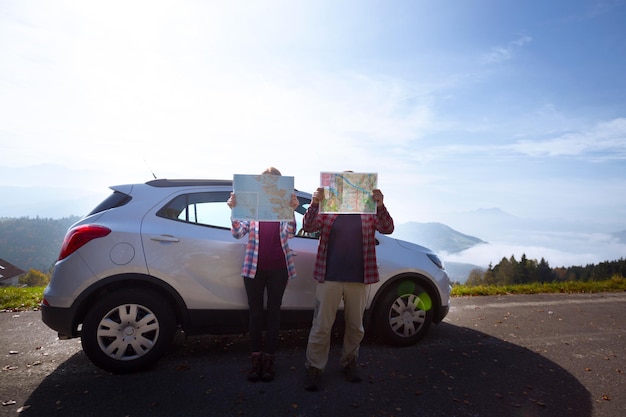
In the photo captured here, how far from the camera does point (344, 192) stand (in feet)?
13.0

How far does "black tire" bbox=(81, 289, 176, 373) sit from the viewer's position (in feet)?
13.3

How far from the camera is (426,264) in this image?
5.31m

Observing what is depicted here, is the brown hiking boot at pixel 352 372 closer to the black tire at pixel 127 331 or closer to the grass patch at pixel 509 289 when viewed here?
the black tire at pixel 127 331

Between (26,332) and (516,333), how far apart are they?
687cm

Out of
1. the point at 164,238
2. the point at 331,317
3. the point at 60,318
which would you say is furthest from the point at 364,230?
the point at 60,318

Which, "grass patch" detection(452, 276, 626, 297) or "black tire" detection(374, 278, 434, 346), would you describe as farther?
"grass patch" detection(452, 276, 626, 297)

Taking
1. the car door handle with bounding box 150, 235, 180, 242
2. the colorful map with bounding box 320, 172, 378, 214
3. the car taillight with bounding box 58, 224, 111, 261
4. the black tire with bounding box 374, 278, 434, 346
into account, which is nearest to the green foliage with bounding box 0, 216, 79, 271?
the car taillight with bounding box 58, 224, 111, 261

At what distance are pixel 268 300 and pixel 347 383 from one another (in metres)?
1.10

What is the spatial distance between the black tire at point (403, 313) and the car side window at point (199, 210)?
209 centimetres

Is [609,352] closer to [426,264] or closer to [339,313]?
[426,264]

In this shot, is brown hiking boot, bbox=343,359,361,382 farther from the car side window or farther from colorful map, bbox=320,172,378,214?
the car side window

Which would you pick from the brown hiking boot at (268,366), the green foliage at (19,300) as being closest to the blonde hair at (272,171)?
the brown hiking boot at (268,366)

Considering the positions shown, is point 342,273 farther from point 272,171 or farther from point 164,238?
point 164,238

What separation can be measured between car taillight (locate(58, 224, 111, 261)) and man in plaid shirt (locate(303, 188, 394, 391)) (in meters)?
2.04
